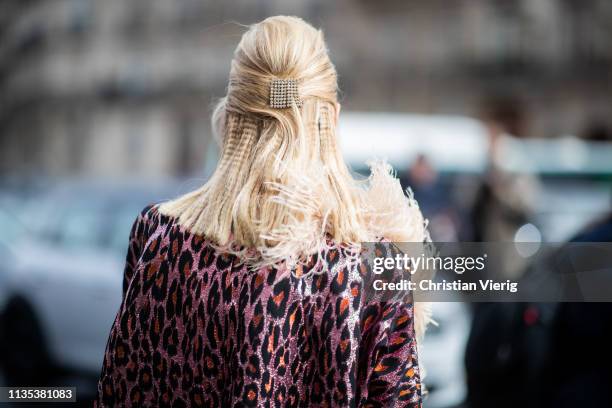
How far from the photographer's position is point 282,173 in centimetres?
Answer: 217

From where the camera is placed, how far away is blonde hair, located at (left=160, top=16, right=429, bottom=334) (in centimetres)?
216

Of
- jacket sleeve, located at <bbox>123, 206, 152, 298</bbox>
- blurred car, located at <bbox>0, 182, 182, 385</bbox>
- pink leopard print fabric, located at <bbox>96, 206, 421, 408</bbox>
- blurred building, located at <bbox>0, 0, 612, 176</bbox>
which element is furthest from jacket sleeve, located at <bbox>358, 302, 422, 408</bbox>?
blurred building, located at <bbox>0, 0, 612, 176</bbox>

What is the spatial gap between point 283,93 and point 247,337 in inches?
23.3

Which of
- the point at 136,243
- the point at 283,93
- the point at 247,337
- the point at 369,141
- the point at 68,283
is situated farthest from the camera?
the point at 369,141

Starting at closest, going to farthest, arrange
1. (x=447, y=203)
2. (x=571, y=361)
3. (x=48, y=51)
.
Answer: (x=571, y=361) < (x=447, y=203) < (x=48, y=51)

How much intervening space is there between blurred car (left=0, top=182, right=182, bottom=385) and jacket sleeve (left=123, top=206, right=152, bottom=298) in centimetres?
459

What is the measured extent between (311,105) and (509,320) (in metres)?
2.25

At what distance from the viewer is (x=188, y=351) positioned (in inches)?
87.6

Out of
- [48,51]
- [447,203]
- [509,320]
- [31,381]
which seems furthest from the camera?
[48,51]

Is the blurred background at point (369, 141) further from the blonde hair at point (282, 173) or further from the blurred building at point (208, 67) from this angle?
the blonde hair at point (282, 173)

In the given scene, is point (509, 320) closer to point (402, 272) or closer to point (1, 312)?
point (402, 272)

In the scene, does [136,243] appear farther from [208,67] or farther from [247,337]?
[208,67]

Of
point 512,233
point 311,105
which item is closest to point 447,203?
point 512,233

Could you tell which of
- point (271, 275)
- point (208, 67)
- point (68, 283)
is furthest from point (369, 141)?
point (208, 67)
